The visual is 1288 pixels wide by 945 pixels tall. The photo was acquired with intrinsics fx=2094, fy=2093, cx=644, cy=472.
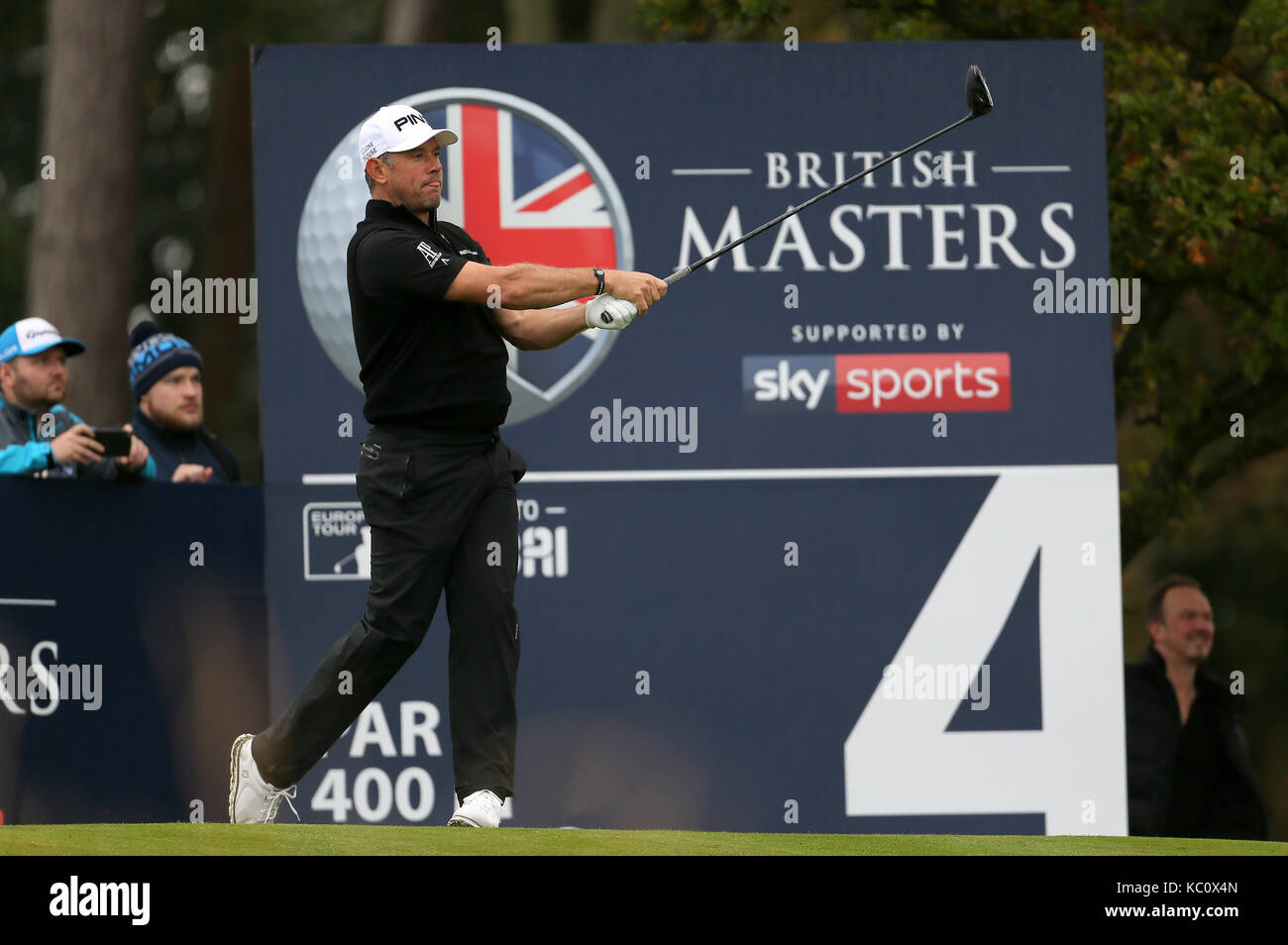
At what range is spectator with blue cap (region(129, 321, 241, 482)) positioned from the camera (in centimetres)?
869

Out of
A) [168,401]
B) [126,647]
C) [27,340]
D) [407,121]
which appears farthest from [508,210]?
[126,647]

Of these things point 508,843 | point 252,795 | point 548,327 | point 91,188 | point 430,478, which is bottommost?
point 508,843

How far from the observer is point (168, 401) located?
28.6 feet

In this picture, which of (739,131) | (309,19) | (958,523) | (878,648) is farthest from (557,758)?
(309,19)

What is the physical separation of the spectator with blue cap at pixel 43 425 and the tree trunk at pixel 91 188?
795cm

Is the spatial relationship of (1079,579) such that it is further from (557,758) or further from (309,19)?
(309,19)

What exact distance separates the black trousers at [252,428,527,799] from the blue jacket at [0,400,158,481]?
1611 millimetres

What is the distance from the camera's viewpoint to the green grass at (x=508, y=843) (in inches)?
230

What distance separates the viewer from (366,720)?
8742mm

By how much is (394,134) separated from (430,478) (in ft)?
3.78

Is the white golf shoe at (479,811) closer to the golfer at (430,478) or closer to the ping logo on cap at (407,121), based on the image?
the golfer at (430,478)

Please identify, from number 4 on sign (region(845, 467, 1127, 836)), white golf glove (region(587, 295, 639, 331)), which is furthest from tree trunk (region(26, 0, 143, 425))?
white golf glove (region(587, 295, 639, 331))

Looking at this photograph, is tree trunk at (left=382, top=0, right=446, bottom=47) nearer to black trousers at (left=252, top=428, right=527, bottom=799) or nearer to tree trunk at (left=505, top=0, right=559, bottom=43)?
tree trunk at (left=505, top=0, right=559, bottom=43)

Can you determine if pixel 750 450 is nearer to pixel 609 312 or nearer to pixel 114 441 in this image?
pixel 609 312
